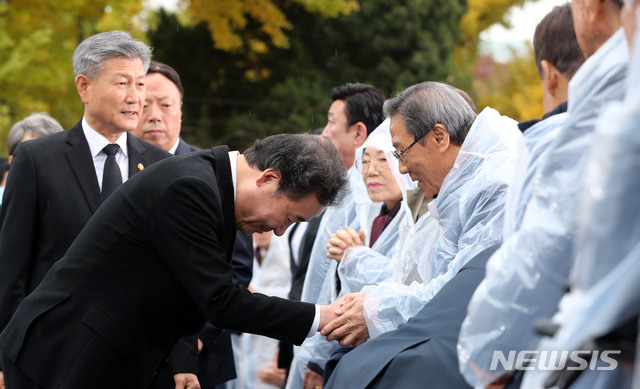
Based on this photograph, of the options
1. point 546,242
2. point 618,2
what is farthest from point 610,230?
point 618,2

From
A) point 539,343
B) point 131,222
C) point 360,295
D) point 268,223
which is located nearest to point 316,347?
point 360,295

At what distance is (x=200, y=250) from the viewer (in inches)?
119

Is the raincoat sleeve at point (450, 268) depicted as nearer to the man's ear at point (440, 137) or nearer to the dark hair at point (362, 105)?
the man's ear at point (440, 137)

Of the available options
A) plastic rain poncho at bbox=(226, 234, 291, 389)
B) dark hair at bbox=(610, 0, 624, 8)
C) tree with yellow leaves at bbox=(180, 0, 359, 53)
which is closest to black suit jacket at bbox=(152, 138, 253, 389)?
plastic rain poncho at bbox=(226, 234, 291, 389)

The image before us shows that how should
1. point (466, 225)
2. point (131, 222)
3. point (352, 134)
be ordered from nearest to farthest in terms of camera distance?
point (131, 222) → point (466, 225) → point (352, 134)

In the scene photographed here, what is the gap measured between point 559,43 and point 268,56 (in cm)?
1209

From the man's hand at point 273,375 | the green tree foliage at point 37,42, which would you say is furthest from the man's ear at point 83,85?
the green tree foliage at point 37,42

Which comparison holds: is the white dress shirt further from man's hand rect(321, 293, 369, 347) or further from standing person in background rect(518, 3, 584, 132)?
standing person in background rect(518, 3, 584, 132)

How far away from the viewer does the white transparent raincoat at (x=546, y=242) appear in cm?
195

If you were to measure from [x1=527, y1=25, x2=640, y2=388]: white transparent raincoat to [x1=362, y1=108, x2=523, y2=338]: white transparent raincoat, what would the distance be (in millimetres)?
1428

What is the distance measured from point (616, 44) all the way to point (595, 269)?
60cm

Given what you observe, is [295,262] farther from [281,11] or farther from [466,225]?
[281,11]

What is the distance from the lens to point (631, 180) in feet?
5.26

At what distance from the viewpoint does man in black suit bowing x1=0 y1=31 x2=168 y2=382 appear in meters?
3.69
